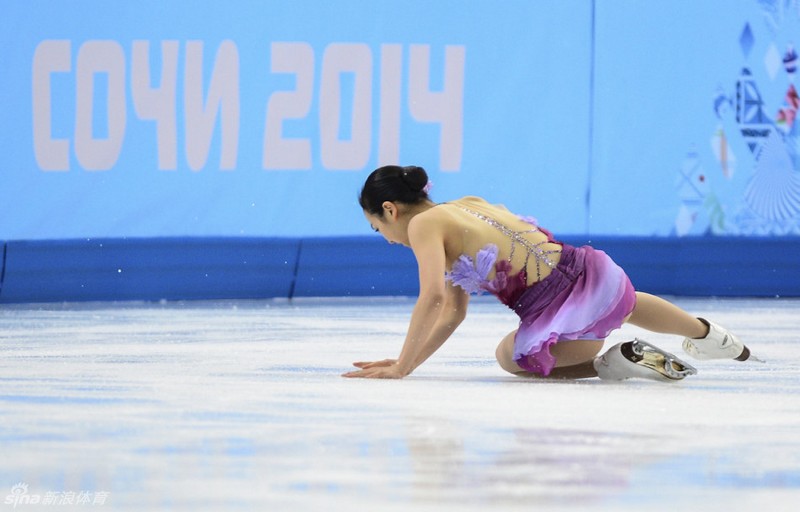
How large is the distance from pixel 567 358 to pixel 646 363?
0.64ft

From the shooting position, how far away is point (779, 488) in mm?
1945

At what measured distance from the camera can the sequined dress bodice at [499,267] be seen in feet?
10.4

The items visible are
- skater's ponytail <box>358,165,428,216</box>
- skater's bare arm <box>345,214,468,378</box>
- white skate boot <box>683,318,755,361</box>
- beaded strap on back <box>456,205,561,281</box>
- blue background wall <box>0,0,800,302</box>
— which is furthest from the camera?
blue background wall <box>0,0,800,302</box>

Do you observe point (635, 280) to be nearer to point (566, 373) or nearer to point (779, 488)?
point (566, 373)

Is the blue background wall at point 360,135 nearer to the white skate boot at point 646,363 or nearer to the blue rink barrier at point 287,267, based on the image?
the blue rink barrier at point 287,267

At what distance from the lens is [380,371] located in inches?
125

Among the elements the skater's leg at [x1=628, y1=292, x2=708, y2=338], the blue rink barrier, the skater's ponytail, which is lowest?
the blue rink barrier

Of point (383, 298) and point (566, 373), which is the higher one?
point (566, 373)

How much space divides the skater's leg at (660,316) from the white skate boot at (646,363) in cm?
10

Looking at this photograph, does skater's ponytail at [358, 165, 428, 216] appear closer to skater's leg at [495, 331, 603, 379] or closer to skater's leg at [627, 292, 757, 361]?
skater's leg at [495, 331, 603, 379]

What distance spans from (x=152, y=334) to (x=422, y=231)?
1689 mm

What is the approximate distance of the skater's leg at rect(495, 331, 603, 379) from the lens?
3248mm

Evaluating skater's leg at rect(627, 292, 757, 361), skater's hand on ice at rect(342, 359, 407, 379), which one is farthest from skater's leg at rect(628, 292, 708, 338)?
skater's hand on ice at rect(342, 359, 407, 379)

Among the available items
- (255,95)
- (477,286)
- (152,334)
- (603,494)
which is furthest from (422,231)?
(255,95)
